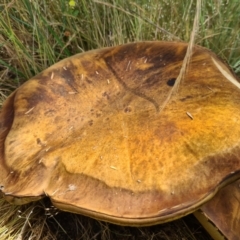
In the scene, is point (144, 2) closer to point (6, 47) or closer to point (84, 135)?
point (6, 47)

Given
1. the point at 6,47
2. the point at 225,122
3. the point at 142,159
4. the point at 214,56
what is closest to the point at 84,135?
the point at 142,159

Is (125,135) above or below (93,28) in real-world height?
above

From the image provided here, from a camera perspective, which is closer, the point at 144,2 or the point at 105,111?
the point at 105,111

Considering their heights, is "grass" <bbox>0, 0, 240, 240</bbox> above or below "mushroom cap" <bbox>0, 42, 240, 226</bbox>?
below

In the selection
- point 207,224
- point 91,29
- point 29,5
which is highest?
point 29,5

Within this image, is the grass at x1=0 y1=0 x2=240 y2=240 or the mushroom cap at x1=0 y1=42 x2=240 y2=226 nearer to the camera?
the mushroom cap at x1=0 y1=42 x2=240 y2=226

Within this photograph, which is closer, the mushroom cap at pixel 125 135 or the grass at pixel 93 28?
the mushroom cap at pixel 125 135

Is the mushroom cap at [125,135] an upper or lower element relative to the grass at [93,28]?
upper

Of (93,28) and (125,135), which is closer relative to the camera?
(125,135)
